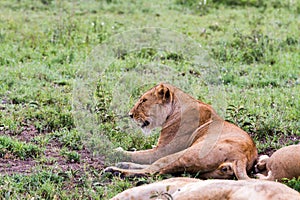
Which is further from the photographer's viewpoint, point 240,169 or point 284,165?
point 240,169

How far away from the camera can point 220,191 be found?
10.2 feet

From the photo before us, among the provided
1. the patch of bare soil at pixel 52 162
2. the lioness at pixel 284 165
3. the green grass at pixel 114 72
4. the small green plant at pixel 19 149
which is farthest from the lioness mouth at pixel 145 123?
the lioness at pixel 284 165

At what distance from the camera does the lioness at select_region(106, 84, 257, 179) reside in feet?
16.2

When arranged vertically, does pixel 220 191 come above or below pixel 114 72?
above

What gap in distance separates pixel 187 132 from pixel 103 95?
1.60m

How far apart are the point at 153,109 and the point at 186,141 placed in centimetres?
45

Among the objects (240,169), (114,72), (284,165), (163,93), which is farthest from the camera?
(114,72)

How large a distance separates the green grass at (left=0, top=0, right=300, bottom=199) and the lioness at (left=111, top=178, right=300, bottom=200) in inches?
39.7


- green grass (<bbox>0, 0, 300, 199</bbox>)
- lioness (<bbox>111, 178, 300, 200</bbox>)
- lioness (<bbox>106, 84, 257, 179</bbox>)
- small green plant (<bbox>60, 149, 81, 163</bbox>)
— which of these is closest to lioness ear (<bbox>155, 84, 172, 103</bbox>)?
lioness (<bbox>106, 84, 257, 179</bbox>)

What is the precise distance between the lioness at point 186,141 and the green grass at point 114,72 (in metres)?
0.25

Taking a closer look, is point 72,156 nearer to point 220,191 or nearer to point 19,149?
point 19,149

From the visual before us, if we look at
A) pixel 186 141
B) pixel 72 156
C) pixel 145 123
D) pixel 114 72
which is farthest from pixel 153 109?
pixel 114 72

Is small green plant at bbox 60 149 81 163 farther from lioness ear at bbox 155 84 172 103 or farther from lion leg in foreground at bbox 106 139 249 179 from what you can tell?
lioness ear at bbox 155 84 172 103

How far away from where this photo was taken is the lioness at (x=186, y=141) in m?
4.93
